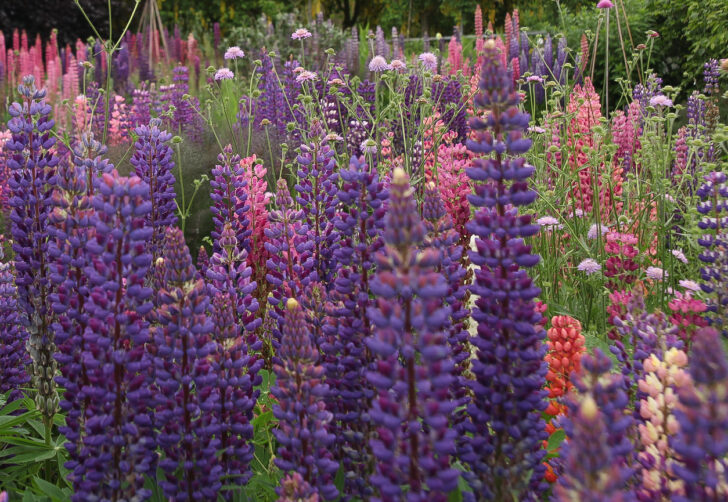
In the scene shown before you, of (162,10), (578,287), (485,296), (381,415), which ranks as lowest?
(578,287)

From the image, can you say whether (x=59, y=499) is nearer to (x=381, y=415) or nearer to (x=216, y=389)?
(x=216, y=389)

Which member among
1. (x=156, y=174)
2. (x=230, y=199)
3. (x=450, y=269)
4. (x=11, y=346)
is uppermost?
(x=156, y=174)

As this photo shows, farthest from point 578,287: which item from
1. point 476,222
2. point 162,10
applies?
point 162,10

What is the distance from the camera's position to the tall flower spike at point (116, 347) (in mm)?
1576

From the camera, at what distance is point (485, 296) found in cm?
155

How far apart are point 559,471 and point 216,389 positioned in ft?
2.85

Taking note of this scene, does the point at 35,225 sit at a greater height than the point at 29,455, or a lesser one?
greater

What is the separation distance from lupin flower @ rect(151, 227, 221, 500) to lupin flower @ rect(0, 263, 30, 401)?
1275 mm

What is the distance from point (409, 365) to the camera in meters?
1.25

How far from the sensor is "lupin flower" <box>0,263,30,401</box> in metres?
2.74

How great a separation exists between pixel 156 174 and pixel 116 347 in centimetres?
150

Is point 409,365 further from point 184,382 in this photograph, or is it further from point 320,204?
point 320,204

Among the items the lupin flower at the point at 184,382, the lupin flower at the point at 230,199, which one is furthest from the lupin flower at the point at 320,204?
the lupin flower at the point at 184,382

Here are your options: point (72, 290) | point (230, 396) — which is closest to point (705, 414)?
point (230, 396)
